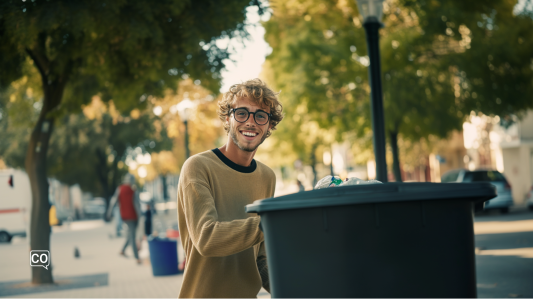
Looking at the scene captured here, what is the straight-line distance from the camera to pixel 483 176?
2066 cm

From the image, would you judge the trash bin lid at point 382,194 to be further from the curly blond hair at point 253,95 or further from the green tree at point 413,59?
the green tree at point 413,59

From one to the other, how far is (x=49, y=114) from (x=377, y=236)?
29.8ft

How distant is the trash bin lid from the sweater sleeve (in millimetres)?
136

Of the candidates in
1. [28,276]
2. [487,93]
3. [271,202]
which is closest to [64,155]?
[28,276]

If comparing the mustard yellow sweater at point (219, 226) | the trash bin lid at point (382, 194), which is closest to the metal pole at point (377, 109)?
the mustard yellow sweater at point (219, 226)

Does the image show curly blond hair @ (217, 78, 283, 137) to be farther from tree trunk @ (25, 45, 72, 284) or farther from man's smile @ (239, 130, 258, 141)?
tree trunk @ (25, 45, 72, 284)

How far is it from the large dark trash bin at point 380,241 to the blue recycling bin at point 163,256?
317 inches

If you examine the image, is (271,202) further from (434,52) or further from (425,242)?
(434,52)

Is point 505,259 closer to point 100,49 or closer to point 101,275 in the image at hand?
point 101,275

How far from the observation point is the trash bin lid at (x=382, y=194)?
2021 mm

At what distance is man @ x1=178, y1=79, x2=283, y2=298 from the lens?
2541mm

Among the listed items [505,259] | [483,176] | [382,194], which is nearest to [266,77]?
[483,176]

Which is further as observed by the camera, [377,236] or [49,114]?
[49,114]

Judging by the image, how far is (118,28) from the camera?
7.76m
